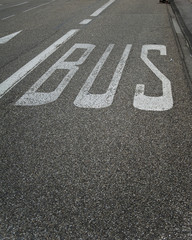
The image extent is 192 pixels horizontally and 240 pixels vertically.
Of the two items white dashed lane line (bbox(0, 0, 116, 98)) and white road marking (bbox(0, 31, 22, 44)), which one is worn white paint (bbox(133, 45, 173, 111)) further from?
white road marking (bbox(0, 31, 22, 44))

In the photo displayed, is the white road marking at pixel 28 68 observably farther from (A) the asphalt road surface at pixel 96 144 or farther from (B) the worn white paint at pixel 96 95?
(B) the worn white paint at pixel 96 95

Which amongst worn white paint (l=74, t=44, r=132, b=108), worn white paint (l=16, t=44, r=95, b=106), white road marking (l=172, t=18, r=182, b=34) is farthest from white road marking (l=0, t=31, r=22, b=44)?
white road marking (l=172, t=18, r=182, b=34)

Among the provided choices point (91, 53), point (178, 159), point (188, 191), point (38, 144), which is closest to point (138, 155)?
point (178, 159)

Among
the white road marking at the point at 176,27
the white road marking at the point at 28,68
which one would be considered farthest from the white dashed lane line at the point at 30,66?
the white road marking at the point at 176,27

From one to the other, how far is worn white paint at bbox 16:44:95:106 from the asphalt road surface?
0.02 m

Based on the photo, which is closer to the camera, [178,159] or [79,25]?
[178,159]

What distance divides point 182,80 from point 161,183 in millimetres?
2669

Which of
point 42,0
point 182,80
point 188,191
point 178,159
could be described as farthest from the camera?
point 42,0

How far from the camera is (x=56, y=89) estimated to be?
455 cm

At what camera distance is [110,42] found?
724 centimetres

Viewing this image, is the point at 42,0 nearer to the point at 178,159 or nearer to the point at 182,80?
the point at 182,80

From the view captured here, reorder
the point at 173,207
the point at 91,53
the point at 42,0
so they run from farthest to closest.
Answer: the point at 42,0 → the point at 91,53 → the point at 173,207

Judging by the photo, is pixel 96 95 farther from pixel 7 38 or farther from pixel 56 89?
pixel 7 38

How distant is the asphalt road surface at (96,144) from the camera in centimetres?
223
